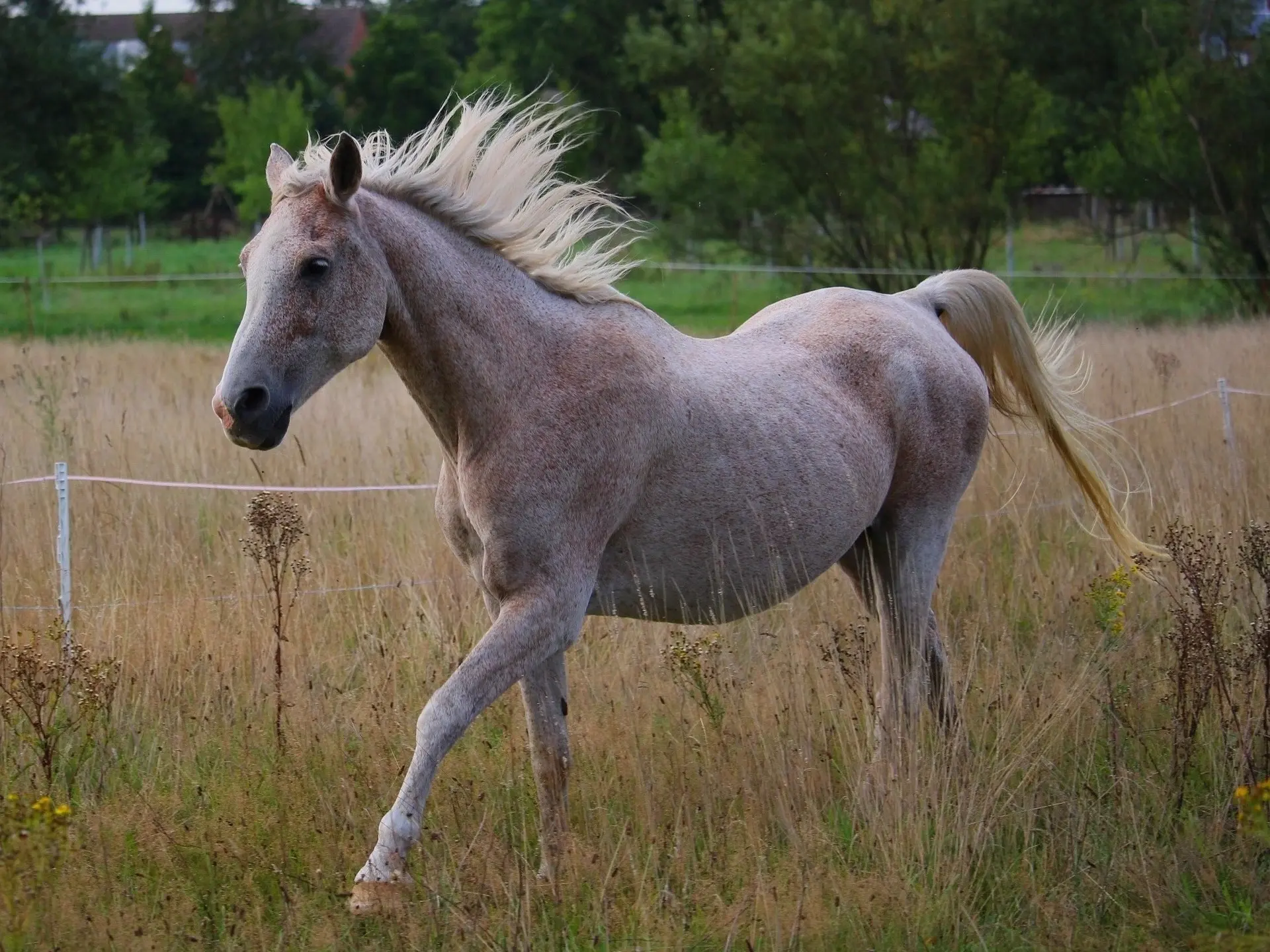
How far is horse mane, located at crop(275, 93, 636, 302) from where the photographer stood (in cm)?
392

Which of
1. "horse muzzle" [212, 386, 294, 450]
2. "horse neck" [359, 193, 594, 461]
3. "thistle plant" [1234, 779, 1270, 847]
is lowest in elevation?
"thistle plant" [1234, 779, 1270, 847]

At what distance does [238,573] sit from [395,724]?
2039 millimetres

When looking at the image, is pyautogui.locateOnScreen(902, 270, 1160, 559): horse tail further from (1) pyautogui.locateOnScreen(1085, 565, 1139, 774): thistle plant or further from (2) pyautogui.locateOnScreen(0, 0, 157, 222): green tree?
(2) pyautogui.locateOnScreen(0, 0, 157, 222): green tree

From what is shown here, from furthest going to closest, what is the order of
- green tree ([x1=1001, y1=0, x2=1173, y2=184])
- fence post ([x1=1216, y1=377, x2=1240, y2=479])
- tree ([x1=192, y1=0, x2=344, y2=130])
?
1. tree ([x1=192, y1=0, x2=344, y2=130])
2. green tree ([x1=1001, y1=0, x2=1173, y2=184])
3. fence post ([x1=1216, y1=377, x2=1240, y2=479])

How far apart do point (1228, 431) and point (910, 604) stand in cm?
444

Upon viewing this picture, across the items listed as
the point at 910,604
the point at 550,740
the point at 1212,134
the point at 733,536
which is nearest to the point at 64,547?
the point at 550,740

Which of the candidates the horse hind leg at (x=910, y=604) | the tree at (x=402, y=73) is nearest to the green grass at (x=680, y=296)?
the tree at (x=402, y=73)

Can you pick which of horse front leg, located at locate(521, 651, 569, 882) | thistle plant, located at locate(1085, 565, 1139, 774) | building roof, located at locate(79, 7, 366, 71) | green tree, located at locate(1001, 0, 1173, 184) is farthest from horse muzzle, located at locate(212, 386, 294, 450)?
building roof, located at locate(79, 7, 366, 71)

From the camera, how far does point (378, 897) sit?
3355mm

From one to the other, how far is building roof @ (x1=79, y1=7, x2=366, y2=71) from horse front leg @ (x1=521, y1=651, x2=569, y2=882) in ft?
157

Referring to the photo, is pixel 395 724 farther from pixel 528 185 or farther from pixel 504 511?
pixel 528 185

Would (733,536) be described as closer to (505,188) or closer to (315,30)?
(505,188)

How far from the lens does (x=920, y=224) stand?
19.6 m

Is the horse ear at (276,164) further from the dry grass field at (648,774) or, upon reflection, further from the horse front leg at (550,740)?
the dry grass field at (648,774)
